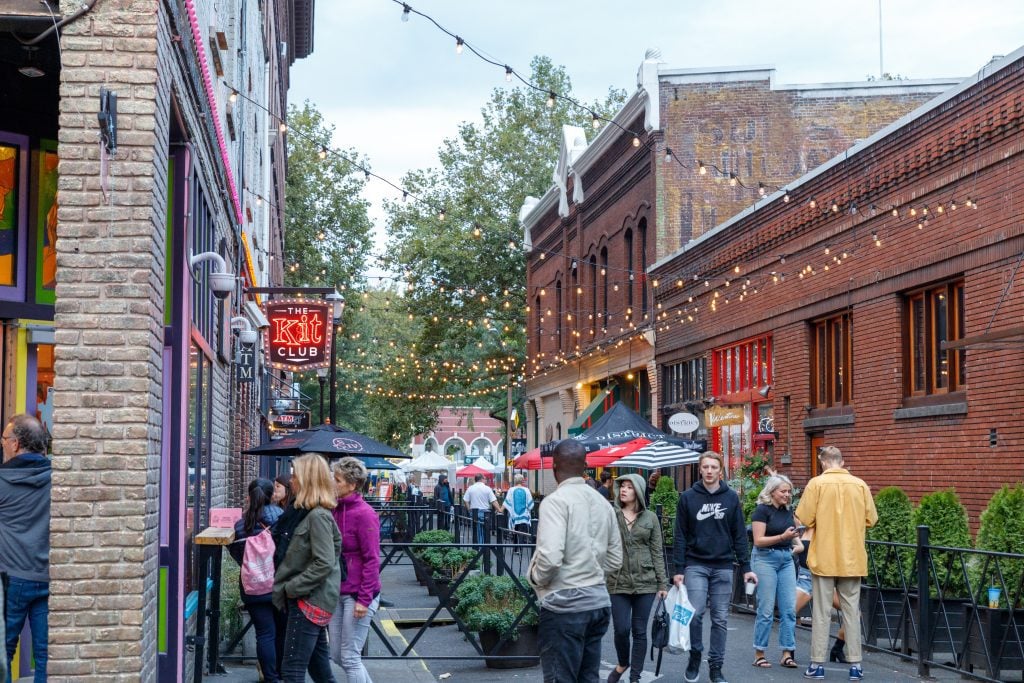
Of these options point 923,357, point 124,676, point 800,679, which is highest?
point 923,357

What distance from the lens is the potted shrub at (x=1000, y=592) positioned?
34.8 ft

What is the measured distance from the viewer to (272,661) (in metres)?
9.82

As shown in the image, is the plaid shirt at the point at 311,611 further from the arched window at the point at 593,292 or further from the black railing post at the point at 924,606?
the arched window at the point at 593,292

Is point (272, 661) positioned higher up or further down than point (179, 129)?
further down

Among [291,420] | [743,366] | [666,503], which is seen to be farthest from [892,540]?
[291,420]

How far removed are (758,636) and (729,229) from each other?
15916 mm

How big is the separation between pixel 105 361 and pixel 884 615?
342 inches

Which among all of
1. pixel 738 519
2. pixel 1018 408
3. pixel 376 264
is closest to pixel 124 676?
pixel 738 519

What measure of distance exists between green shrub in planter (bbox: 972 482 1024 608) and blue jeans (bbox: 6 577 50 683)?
713cm

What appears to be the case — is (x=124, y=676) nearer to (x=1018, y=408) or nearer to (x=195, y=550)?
(x=195, y=550)

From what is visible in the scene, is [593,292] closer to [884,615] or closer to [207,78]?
[884,615]

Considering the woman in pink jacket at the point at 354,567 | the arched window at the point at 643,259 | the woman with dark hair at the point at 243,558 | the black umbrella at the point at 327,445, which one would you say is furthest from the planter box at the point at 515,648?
the arched window at the point at 643,259

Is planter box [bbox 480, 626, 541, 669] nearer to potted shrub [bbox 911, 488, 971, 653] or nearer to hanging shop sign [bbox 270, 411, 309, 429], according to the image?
potted shrub [bbox 911, 488, 971, 653]

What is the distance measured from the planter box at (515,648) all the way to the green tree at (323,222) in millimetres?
38390
